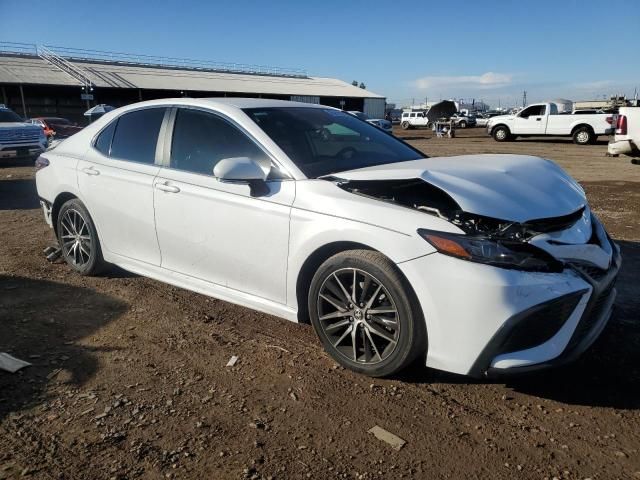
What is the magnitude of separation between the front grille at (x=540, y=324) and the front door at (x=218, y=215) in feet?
4.69

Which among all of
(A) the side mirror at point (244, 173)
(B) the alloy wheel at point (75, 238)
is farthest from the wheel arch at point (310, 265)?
(B) the alloy wheel at point (75, 238)

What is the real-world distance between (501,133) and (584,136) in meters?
4.21

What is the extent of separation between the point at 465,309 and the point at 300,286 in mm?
1109

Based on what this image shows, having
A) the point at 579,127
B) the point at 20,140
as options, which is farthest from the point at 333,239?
the point at 579,127

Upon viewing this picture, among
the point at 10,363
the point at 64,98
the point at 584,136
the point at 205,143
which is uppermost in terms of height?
the point at 64,98

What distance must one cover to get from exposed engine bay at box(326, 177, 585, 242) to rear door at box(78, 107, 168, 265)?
167cm

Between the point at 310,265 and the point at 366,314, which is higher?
the point at 310,265

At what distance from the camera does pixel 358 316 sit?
314 cm

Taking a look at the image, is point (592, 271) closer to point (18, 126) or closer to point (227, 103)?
point (227, 103)

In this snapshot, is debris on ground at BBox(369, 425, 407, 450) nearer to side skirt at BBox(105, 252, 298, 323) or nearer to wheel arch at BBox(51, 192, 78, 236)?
side skirt at BBox(105, 252, 298, 323)

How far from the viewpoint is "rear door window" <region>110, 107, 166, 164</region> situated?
4312 millimetres

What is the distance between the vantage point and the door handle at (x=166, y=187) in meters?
3.92

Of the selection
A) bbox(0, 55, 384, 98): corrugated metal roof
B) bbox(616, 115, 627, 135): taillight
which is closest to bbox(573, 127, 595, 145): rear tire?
bbox(616, 115, 627, 135): taillight

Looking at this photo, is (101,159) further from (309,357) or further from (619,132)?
(619,132)
